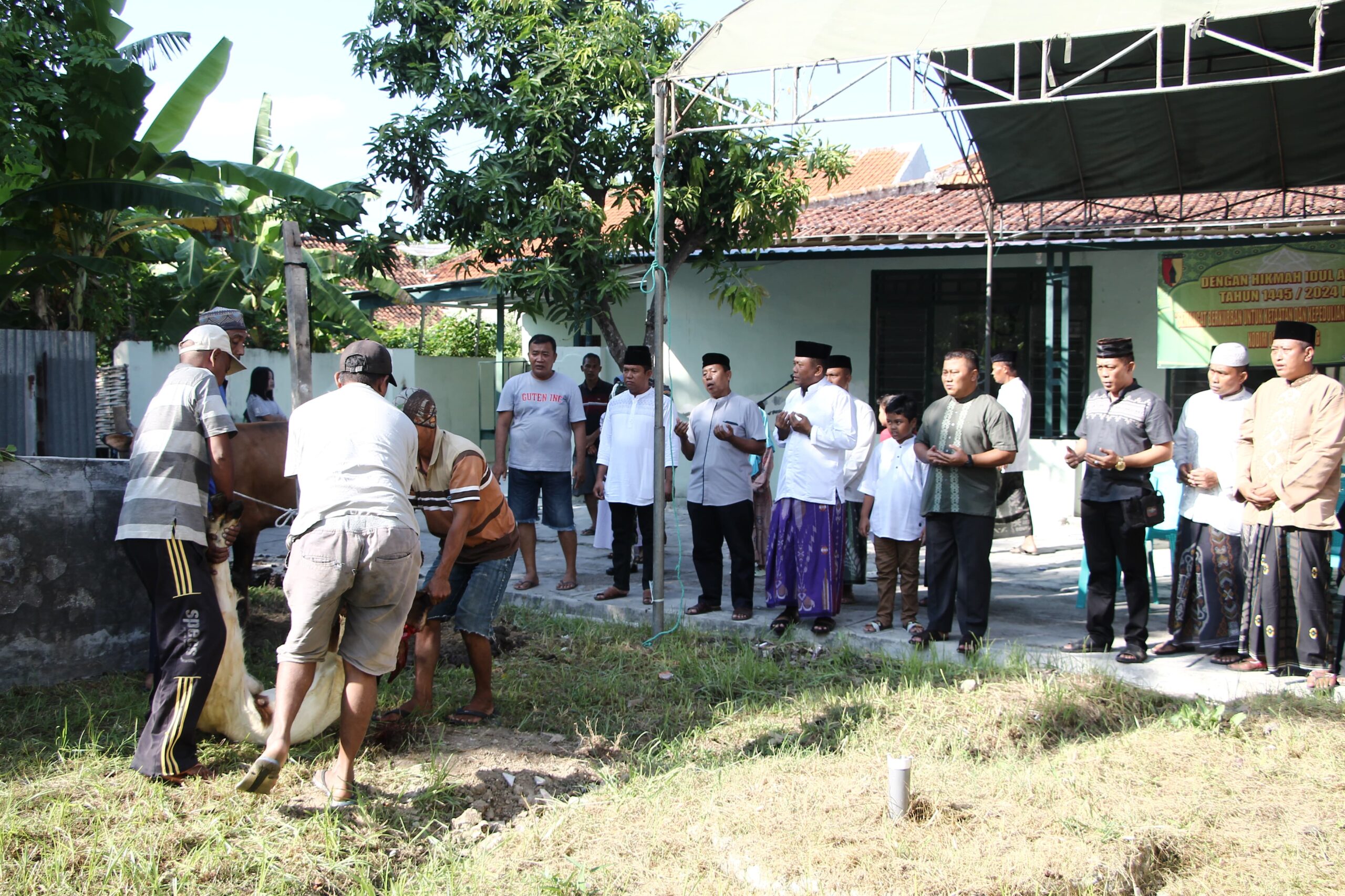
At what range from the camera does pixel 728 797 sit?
387cm

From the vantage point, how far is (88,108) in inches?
345

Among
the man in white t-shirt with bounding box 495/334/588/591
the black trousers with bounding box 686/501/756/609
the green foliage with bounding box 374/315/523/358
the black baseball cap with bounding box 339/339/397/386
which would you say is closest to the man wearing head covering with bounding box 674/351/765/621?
the black trousers with bounding box 686/501/756/609

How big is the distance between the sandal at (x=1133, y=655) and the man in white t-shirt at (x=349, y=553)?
376 cm

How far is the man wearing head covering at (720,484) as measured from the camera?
22.3ft

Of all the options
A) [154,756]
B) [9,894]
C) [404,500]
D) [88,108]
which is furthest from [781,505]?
[88,108]

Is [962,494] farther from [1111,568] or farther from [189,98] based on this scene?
[189,98]

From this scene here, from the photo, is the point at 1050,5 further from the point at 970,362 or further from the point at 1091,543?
the point at 1091,543

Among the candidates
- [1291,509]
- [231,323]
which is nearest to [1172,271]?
[1291,509]

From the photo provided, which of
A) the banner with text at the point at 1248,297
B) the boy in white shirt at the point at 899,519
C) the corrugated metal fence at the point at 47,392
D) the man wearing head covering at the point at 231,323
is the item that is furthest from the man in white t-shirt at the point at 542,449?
the banner with text at the point at 1248,297

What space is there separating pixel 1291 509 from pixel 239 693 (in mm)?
4946

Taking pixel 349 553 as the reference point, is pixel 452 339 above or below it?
above

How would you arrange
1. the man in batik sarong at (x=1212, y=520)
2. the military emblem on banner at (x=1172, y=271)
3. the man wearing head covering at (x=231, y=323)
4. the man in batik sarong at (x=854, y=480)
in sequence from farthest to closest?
the military emblem on banner at (x=1172, y=271) → the man in batik sarong at (x=854, y=480) → the man in batik sarong at (x=1212, y=520) → the man wearing head covering at (x=231, y=323)

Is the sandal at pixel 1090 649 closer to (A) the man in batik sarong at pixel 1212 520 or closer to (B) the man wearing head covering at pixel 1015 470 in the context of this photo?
(A) the man in batik sarong at pixel 1212 520

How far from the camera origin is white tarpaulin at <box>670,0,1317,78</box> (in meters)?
5.64
